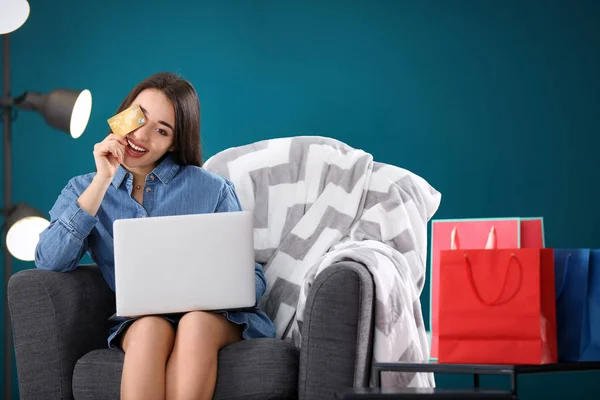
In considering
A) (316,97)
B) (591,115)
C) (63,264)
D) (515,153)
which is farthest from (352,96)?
(63,264)

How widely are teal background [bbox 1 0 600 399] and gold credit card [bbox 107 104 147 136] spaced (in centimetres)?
168

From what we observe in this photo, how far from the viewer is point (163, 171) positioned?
7.33ft

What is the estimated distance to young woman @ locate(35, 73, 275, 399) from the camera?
6.04ft

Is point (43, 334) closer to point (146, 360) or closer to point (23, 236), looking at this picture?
point (146, 360)

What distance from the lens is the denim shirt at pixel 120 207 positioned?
6.77 feet

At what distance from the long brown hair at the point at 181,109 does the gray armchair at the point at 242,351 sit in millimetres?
444

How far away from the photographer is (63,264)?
2.08 metres

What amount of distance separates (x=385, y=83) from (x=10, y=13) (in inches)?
62.5

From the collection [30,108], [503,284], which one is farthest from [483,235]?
[30,108]

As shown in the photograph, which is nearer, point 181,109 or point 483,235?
point 483,235

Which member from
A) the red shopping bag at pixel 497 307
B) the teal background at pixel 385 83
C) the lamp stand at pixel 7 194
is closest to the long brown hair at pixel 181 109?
the red shopping bag at pixel 497 307

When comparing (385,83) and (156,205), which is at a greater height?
(385,83)

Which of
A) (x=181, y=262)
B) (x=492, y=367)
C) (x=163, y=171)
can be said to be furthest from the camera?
(x=163, y=171)

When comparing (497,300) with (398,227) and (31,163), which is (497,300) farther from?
(31,163)
